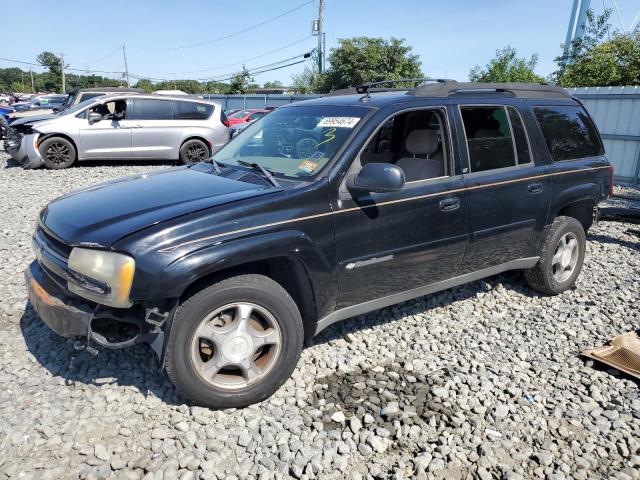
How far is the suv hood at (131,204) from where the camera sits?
2.73 m

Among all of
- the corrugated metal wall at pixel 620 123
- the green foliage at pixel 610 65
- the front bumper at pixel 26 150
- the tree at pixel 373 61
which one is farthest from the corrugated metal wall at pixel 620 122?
the tree at pixel 373 61

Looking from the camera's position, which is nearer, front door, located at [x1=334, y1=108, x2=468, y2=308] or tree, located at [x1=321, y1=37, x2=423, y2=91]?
front door, located at [x1=334, y1=108, x2=468, y2=308]

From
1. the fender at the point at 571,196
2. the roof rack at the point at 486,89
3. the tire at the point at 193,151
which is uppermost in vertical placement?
the roof rack at the point at 486,89

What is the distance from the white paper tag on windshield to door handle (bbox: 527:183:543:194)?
5.73 feet

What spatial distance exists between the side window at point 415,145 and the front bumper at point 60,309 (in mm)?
2032

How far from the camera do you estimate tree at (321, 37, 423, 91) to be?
1398 inches

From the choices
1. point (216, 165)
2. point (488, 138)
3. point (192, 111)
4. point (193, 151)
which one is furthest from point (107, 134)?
point (488, 138)

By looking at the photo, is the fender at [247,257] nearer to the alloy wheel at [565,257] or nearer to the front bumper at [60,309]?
the front bumper at [60,309]

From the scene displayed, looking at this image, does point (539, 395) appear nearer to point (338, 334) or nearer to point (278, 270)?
point (338, 334)

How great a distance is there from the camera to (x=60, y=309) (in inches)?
108

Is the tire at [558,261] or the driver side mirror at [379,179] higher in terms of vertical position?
the driver side mirror at [379,179]

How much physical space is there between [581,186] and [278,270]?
321cm

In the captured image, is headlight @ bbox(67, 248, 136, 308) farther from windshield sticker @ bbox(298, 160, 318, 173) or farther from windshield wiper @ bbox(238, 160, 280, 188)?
windshield sticker @ bbox(298, 160, 318, 173)

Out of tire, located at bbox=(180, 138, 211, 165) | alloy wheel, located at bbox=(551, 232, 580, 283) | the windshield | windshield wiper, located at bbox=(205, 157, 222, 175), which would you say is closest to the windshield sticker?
the windshield
